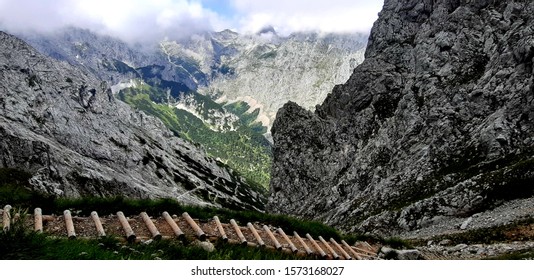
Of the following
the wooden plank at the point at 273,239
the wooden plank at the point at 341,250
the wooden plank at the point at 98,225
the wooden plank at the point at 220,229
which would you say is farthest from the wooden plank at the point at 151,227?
the wooden plank at the point at 341,250

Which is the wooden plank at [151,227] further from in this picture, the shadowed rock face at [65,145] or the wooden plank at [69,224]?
the shadowed rock face at [65,145]

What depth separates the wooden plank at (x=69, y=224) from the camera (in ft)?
37.6

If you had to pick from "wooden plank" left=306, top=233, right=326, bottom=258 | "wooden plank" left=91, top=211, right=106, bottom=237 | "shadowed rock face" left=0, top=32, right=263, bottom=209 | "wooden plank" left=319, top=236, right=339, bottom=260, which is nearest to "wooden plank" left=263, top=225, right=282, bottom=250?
"wooden plank" left=306, top=233, right=326, bottom=258

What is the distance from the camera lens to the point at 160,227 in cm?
1403

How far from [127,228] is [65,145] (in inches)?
6221

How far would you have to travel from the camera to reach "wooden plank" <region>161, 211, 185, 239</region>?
12.7 metres

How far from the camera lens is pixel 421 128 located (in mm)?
81250

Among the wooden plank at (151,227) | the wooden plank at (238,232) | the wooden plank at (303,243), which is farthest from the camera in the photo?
the wooden plank at (303,243)

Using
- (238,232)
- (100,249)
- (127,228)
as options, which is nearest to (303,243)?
(238,232)

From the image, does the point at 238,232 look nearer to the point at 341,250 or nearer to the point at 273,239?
the point at 273,239

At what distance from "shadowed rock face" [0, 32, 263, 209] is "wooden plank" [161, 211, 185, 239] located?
9854 centimetres

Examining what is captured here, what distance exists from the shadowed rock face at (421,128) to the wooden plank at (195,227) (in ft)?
123
